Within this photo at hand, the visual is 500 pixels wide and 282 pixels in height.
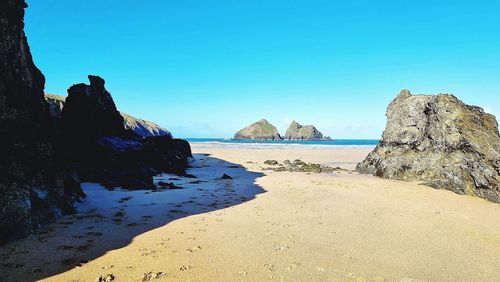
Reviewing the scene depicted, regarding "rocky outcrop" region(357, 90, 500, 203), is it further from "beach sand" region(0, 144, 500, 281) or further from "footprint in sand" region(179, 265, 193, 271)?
"footprint in sand" region(179, 265, 193, 271)

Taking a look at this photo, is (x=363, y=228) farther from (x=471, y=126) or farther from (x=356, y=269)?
(x=471, y=126)

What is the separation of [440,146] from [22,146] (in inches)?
705

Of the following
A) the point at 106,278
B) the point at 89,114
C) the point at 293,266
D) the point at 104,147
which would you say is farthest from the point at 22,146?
the point at 89,114

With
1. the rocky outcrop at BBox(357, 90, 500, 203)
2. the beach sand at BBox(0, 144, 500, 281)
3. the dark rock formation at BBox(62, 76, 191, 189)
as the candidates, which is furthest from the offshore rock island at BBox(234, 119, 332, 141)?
the beach sand at BBox(0, 144, 500, 281)

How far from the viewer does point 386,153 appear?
2084 cm

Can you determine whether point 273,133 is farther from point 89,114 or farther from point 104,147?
point 104,147

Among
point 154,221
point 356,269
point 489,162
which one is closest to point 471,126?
point 489,162

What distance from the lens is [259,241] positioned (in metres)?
6.71

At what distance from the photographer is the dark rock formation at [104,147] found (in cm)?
1428

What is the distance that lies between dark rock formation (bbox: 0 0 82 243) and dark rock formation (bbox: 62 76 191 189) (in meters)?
4.30

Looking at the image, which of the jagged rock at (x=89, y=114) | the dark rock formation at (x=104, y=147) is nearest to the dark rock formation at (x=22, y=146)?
the dark rock formation at (x=104, y=147)

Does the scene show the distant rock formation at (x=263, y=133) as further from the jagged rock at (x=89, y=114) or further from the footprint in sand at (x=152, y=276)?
the footprint in sand at (x=152, y=276)

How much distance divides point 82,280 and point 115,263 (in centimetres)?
66

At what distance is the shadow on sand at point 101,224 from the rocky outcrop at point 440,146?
29.2ft
